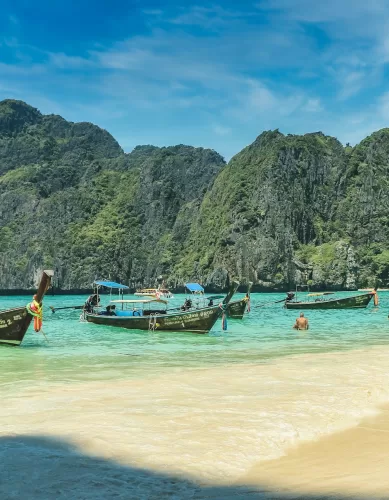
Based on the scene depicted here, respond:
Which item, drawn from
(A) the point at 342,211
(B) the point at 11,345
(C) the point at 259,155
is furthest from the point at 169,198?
(B) the point at 11,345

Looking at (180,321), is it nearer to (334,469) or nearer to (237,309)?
(237,309)

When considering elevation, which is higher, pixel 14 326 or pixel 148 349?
pixel 14 326

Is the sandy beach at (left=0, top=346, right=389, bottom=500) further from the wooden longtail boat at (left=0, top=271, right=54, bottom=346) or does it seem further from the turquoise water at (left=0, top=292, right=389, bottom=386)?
the wooden longtail boat at (left=0, top=271, right=54, bottom=346)

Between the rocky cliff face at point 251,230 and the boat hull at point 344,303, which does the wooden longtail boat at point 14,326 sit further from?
the rocky cliff face at point 251,230

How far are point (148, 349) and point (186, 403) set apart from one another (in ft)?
38.6

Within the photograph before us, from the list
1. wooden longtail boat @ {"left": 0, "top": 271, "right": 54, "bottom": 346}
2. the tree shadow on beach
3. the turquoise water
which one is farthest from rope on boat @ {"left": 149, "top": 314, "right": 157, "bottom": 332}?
the tree shadow on beach

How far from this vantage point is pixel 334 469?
18.0ft

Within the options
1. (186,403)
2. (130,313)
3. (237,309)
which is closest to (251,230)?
(237,309)

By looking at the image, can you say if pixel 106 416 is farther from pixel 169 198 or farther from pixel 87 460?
pixel 169 198

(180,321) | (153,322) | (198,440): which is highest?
(198,440)

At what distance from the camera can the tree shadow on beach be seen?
4711 mm

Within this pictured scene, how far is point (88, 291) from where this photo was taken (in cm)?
16100

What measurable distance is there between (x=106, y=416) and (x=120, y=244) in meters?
180

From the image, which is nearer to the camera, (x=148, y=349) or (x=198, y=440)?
(x=198, y=440)
